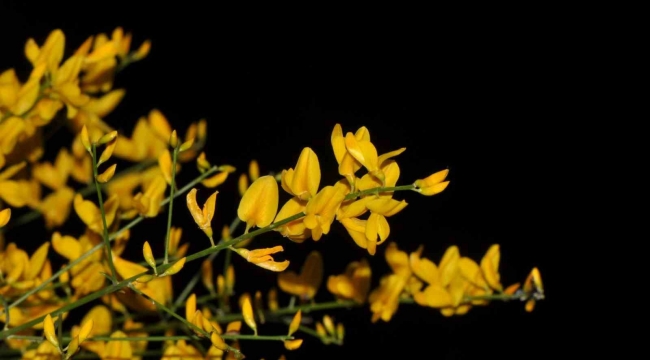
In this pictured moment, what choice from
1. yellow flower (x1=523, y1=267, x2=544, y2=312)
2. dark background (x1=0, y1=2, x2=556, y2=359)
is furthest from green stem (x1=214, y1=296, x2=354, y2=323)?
dark background (x1=0, y1=2, x2=556, y2=359)

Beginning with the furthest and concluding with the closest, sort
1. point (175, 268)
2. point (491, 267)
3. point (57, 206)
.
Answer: point (57, 206)
point (491, 267)
point (175, 268)

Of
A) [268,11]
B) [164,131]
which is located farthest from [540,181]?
[164,131]

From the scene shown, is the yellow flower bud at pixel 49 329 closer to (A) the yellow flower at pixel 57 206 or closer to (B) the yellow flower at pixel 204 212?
(B) the yellow flower at pixel 204 212

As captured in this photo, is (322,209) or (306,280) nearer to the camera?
(322,209)

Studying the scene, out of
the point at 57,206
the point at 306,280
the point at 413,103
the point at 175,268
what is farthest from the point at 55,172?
the point at 413,103

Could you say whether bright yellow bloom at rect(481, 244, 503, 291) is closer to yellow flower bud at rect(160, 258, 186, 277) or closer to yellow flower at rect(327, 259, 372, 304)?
yellow flower at rect(327, 259, 372, 304)

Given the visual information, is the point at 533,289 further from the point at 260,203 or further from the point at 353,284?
the point at 260,203

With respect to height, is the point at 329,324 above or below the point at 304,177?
below
